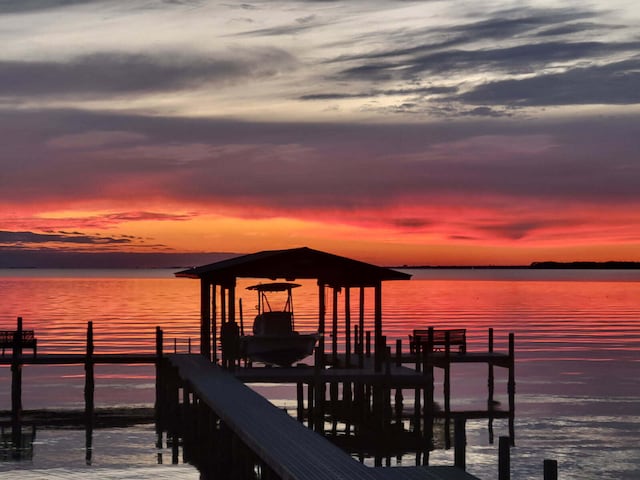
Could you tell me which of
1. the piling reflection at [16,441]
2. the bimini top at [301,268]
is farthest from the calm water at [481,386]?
the bimini top at [301,268]

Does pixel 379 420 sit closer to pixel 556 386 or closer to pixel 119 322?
pixel 556 386

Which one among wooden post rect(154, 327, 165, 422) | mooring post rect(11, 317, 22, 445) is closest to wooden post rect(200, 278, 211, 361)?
wooden post rect(154, 327, 165, 422)

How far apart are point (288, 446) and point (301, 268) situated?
1260 cm

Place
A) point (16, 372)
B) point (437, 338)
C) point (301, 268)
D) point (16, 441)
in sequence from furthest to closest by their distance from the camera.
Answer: point (16, 372)
point (437, 338)
point (16, 441)
point (301, 268)

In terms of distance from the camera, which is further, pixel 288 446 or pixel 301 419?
pixel 301 419

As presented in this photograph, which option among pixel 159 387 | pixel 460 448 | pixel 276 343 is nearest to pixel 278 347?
pixel 276 343

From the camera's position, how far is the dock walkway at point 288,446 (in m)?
17.6

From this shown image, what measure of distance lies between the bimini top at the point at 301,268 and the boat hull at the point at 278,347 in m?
3.12

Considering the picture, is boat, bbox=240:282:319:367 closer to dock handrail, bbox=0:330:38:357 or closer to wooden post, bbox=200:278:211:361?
wooden post, bbox=200:278:211:361

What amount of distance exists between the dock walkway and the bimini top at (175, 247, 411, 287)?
4814mm

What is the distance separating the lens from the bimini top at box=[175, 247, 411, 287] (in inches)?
1236

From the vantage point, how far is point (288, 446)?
63.9 feet

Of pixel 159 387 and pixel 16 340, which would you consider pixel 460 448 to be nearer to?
pixel 159 387

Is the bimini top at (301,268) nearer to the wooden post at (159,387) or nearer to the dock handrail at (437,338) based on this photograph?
the dock handrail at (437,338)
